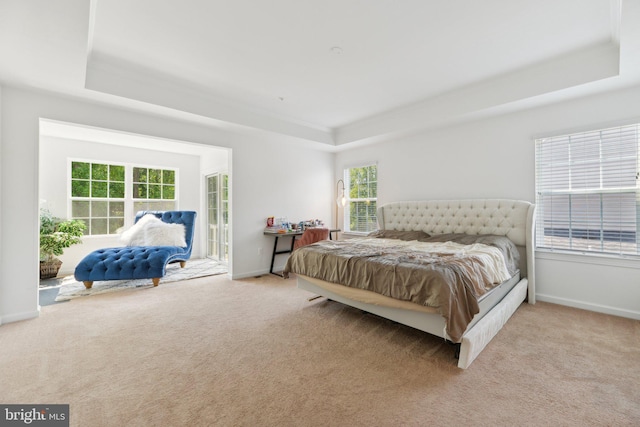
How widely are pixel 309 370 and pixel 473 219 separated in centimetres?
329

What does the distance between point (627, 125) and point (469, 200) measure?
5.85 feet

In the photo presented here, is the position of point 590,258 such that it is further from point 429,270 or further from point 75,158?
point 75,158

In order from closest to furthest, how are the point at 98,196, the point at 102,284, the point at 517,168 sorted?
1. the point at 517,168
2. the point at 102,284
3. the point at 98,196

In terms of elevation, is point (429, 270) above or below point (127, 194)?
below

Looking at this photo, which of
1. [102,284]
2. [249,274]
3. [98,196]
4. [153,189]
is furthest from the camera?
[153,189]

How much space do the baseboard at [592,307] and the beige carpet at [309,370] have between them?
13cm

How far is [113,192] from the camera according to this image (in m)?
5.72

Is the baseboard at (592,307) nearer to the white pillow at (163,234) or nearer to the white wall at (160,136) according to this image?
the white wall at (160,136)

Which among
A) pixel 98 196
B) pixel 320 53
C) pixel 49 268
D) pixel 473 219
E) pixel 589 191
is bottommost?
pixel 49 268

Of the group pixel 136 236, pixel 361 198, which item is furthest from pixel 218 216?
pixel 361 198

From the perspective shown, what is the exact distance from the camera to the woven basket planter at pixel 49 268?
460cm

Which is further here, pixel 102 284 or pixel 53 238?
pixel 53 238

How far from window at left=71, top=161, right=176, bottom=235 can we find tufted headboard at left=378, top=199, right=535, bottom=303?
16.1 feet

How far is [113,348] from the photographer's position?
243cm
